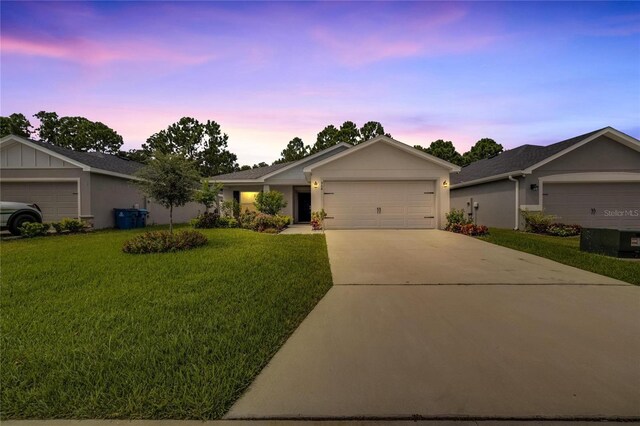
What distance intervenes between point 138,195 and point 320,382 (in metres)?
18.9

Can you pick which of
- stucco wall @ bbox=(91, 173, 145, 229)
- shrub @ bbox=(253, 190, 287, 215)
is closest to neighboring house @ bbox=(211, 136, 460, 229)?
shrub @ bbox=(253, 190, 287, 215)

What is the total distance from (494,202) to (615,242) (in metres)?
8.91

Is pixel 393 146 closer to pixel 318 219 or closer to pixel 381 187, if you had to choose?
pixel 381 187

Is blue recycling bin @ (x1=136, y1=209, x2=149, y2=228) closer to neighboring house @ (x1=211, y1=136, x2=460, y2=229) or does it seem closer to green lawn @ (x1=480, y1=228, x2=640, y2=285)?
neighboring house @ (x1=211, y1=136, x2=460, y2=229)

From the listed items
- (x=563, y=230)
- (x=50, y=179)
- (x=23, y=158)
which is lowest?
(x=563, y=230)

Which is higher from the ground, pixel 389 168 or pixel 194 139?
pixel 194 139

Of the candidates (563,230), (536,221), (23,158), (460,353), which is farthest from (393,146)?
(23,158)

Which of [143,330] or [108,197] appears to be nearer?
[143,330]

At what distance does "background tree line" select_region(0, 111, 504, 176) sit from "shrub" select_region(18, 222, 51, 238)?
2866 centimetres

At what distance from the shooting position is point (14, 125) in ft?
119

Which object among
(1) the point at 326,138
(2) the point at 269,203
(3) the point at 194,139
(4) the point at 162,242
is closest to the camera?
(4) the point at 162,242

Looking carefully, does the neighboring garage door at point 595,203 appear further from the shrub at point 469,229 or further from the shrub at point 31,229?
the shrub at point 31,229

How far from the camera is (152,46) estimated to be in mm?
9172

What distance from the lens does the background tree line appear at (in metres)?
39.7
